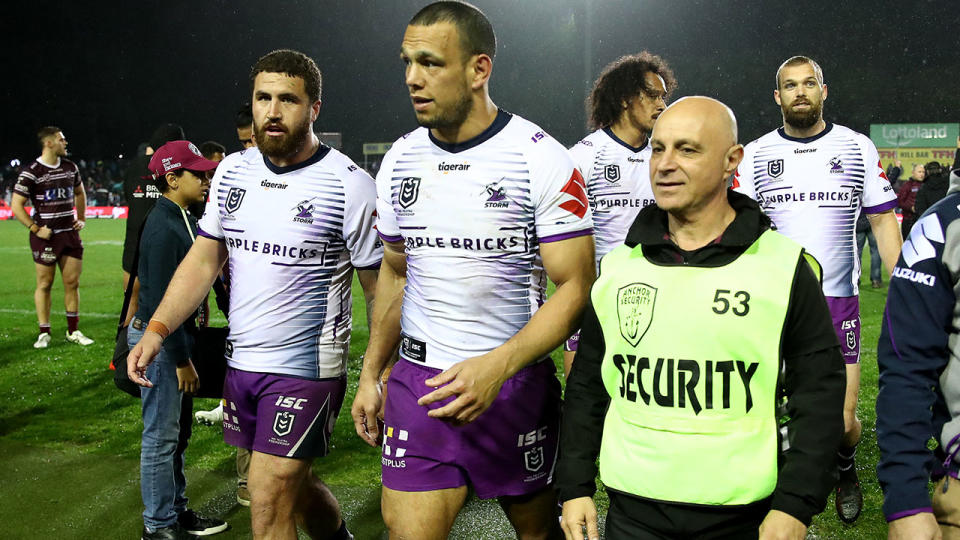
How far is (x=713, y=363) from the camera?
223 cm

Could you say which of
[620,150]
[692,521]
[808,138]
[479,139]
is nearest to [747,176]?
[808,138]

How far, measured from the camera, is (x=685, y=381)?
2.26 m

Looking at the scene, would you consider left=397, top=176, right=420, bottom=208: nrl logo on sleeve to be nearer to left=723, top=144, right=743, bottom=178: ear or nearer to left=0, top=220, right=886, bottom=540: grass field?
left=723, top=144, right=743, bottom=178: ear

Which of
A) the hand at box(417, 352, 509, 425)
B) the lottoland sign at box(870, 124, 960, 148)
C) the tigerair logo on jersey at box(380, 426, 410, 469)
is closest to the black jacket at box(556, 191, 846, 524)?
the hand at box(417, 352, 509, 425)

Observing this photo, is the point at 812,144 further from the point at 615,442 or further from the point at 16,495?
the point at 16,495

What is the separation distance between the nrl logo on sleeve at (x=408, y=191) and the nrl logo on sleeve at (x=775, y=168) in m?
3.27

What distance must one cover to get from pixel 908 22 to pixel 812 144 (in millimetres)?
53179

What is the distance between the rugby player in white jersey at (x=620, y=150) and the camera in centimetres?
541

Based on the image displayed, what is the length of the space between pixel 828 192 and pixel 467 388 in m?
3.64

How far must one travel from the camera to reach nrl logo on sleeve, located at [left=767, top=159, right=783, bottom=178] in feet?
18.0

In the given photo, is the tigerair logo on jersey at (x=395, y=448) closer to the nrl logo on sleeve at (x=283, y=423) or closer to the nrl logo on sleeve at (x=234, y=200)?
the nrl logo on sleeve at (x=283, y=423)

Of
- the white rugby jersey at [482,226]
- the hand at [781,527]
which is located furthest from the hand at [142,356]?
the hand at [781,527]

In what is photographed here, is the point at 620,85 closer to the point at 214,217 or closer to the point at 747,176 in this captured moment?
the point at 747,176

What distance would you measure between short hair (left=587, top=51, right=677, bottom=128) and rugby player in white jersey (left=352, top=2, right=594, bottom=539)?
2.86 metres
